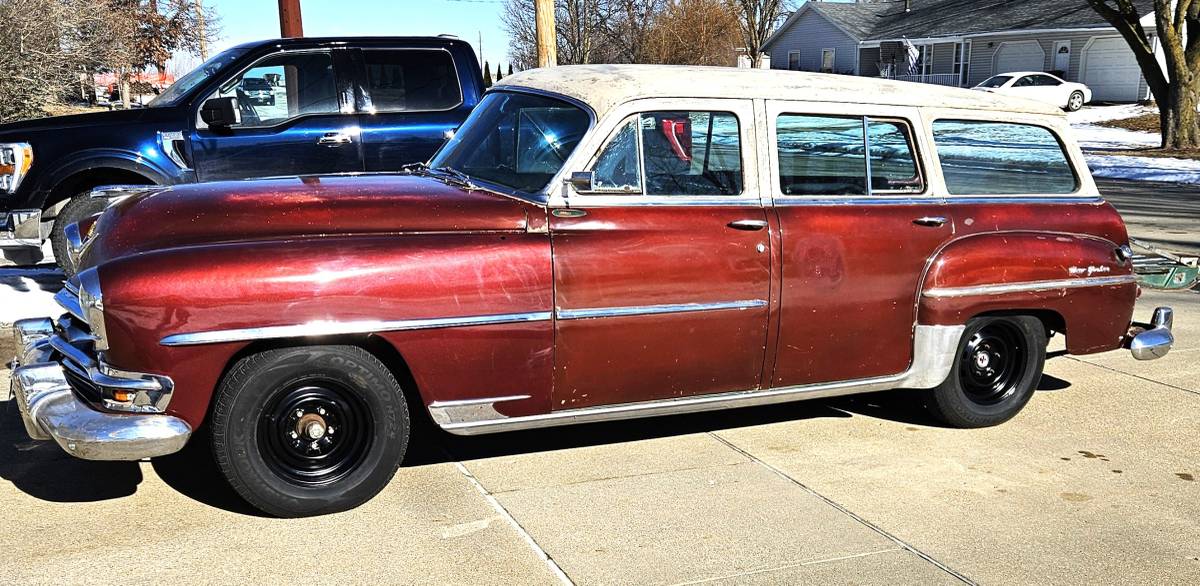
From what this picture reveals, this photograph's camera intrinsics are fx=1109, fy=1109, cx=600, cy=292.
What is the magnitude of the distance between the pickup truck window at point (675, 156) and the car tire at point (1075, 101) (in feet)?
122

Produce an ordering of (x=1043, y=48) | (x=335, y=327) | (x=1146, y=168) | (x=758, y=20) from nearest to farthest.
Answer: (x=335, y=327)
(x=1146, y=168)
(x=1043, y=48)
(x=758, y=20)

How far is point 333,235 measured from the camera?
4.32 m

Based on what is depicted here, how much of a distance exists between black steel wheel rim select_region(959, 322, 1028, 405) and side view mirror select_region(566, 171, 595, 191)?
2.26m

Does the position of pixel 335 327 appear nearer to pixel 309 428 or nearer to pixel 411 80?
pixel 309 428

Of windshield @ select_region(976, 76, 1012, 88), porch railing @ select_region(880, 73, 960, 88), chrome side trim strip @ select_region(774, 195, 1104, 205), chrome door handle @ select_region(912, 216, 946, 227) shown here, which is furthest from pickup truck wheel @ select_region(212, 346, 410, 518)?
porch railing @ select_region(880, 73, 960, 88)

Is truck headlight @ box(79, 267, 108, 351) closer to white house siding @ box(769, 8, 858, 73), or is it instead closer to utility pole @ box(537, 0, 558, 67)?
utility pole @ box(537, 0, 558, 67)

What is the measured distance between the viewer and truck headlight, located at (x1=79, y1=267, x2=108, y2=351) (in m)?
3.99

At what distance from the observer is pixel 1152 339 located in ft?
19.3

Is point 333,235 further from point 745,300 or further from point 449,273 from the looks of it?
point 745,300

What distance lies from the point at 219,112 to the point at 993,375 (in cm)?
553

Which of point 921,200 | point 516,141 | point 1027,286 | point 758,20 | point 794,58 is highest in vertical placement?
point 758,20

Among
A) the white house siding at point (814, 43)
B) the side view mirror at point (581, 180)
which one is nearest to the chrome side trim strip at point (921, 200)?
the side view mirror at point (581, 180)

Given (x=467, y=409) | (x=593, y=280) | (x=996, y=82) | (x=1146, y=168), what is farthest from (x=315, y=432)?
(x=996, y=82)

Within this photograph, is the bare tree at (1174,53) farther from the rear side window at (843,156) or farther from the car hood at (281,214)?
the car hood at (281,214)
